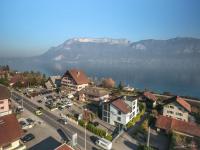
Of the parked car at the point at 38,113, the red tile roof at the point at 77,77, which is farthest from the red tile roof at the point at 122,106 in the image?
the red tile roof at the point at 77,77

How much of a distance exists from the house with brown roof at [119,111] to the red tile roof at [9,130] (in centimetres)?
2096

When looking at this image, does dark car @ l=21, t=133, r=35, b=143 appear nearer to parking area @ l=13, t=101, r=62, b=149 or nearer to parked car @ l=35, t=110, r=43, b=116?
parking area @ l=13, t=101, r=62, b=149

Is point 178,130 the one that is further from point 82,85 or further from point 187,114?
point 82,85

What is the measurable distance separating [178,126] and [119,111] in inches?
523

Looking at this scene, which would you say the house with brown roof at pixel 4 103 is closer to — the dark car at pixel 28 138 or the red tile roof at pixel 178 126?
the dark car at pixel 28 138

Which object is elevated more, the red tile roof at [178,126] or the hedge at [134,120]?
the red tile roof at [178,126]

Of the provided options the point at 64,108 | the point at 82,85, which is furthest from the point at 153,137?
the point at 82,85

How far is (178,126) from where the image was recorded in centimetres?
3916

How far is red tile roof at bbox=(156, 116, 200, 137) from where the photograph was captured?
37669 mm

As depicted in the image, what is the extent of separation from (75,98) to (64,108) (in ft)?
32.9

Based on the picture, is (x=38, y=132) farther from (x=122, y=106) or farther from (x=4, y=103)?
(x=122, y=106)

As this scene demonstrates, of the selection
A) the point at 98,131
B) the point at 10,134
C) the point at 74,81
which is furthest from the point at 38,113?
the point at 74,81

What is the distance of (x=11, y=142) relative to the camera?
28891 mm

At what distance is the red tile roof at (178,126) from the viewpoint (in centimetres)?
3767
